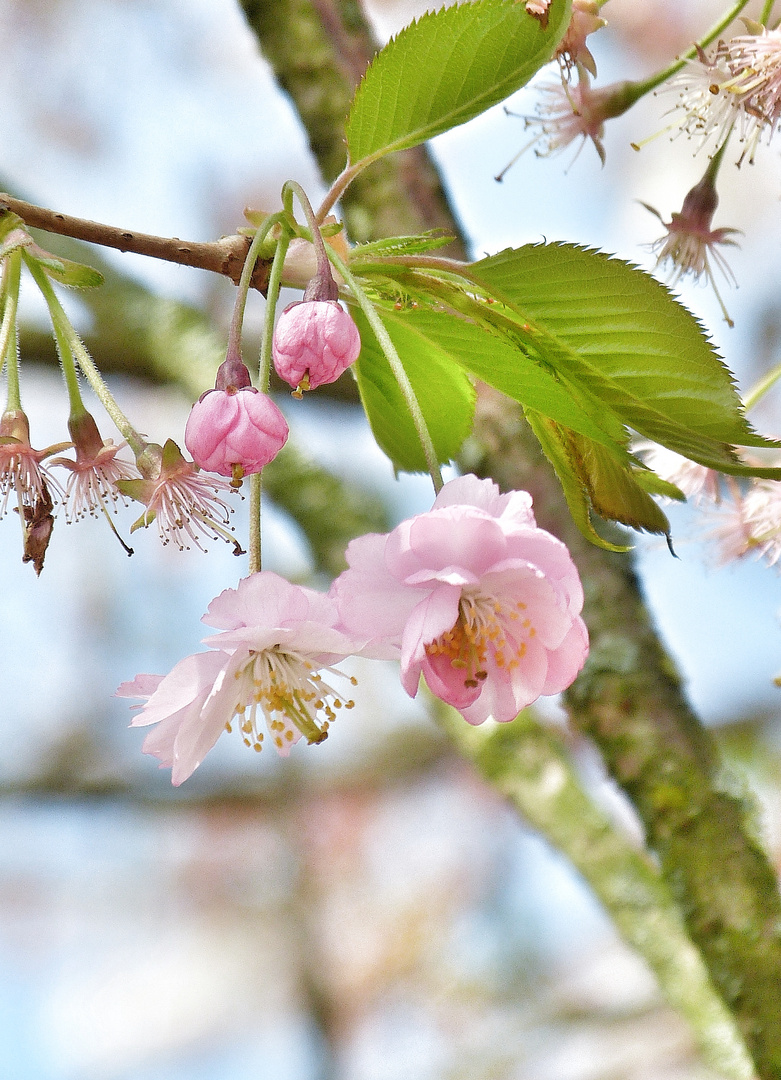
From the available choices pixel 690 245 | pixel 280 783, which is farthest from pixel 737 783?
pixel 280 783

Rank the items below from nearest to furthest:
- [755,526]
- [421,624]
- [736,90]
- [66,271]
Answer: [421,624]
[66,271]
[736,90]
[755,526]

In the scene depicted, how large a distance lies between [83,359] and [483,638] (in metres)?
0.26

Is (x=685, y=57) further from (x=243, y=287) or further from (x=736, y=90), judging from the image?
(x=243, y=287)

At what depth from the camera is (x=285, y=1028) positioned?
457cm

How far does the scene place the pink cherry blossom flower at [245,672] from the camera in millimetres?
454

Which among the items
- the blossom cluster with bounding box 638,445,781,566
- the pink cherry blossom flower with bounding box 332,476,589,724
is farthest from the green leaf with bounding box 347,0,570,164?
the blossom cluster with bounding box 638,445,781,566

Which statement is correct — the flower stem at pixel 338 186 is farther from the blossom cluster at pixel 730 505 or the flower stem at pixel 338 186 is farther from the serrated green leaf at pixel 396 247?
the blossom cluster at pixel 730 505

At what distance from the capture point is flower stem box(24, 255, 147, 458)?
0.51 m

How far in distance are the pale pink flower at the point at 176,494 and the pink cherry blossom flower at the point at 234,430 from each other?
59 millimetres

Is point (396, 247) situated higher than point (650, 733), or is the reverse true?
point (396, 247)

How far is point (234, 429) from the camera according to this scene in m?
0.46

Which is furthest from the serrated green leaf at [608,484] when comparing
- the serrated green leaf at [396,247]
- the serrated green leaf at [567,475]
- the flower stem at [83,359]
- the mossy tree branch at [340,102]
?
the mossy tree branch at [340,102]

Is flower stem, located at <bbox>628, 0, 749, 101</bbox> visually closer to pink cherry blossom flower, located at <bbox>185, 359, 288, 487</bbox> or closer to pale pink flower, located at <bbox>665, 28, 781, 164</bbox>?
pale pink flower, located at <bbox>665, 28, 781, 164</bbox>

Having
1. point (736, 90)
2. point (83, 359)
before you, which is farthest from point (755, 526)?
point (83, 359)
